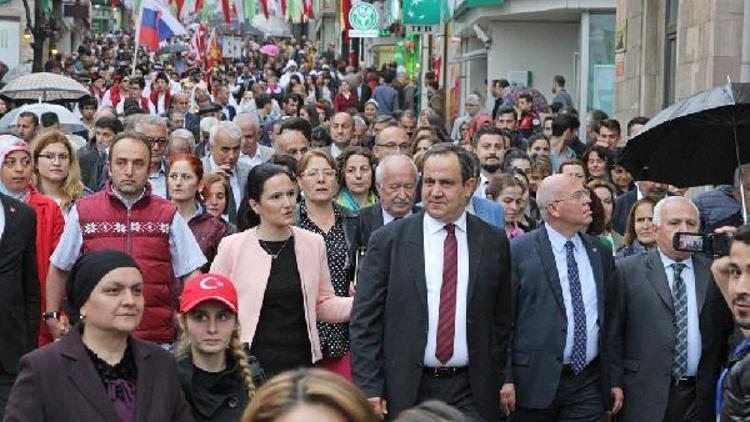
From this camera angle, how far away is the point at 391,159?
10.3 metres

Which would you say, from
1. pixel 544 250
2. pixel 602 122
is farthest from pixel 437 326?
pixel 602 122

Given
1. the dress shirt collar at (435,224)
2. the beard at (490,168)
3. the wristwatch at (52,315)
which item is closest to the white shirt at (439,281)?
the dress shirt collar at (435,224)

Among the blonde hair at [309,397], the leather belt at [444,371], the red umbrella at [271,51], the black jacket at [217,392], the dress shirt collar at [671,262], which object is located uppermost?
the red umbrella at [271,51]

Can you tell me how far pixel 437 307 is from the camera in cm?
811

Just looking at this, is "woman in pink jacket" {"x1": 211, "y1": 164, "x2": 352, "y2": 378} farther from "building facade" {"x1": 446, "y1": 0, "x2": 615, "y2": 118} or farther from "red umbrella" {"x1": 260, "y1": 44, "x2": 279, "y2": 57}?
"red umbrella" {"x1": 260, "y1": 44, "x2": 279, "y2": 57}

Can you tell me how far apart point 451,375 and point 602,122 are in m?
9.27

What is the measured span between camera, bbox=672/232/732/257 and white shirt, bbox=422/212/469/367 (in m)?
1.15

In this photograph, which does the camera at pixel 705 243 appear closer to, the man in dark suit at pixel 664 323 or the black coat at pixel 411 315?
the black coat at pixel 411 315

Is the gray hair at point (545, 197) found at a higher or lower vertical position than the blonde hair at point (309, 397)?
lower

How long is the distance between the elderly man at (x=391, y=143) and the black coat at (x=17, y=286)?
5.88 metres

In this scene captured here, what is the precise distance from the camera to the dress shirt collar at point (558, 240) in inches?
350

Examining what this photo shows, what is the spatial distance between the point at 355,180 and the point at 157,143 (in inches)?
105

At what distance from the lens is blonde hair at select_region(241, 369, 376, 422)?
3.63 metres

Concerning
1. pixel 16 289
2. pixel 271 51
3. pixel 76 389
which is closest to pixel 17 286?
pixel 16 289
